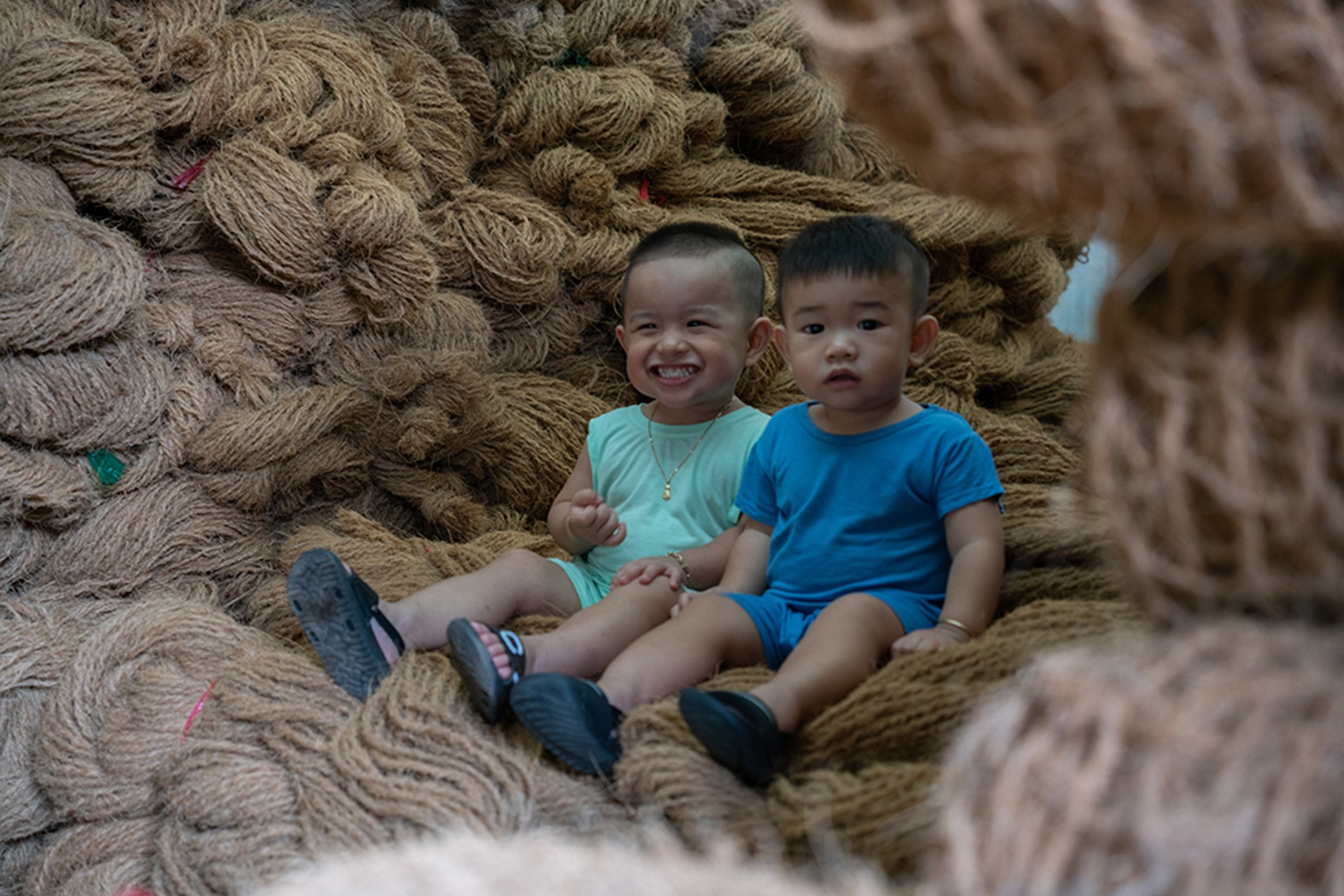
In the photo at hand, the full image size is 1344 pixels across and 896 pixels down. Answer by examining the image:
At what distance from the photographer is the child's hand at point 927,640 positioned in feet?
3.12

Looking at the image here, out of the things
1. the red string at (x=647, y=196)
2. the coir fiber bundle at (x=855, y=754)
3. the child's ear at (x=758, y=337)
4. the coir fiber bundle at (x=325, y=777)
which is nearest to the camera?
the coir fiber bundle at (x=855, y=754)

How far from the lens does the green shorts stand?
4.23 feet

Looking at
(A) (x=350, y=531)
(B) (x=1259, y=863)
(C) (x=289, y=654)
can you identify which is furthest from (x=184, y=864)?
(B) (x=1259, y=863)

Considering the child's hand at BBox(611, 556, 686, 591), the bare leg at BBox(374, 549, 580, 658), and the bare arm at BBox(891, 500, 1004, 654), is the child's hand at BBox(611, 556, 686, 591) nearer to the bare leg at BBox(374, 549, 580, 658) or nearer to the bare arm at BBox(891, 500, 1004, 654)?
the bare leg at BBox(374, 549, 580, 658)

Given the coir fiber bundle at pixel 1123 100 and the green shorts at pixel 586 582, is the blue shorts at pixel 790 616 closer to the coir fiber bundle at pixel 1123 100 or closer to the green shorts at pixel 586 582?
the green shorts at pixel 586 582

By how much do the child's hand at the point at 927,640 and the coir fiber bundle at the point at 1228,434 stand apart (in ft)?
1.48

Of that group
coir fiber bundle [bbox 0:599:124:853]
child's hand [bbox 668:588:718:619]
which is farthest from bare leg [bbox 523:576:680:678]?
coir fiber bundle [bbox 0:599:124:853]

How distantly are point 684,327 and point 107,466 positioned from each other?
0.72 m

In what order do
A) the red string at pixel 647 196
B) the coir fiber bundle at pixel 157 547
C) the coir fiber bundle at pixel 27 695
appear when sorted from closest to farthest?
the coir fiber bundle at pixel 27 695
the coir fiber bundle at pixel 157 547
the red string at pixel 647 196

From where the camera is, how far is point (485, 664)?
3.09 ft

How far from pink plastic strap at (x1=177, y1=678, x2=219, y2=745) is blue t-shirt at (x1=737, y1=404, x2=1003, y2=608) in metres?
0.57

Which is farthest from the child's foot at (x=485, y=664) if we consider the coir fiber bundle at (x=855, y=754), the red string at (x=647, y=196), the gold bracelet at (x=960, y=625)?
the red string at (x=647, y=196)

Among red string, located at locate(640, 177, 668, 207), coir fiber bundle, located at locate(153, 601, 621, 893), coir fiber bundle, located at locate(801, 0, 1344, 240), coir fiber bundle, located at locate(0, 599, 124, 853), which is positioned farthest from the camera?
red string, located at locate(640, 177, 668, 207)

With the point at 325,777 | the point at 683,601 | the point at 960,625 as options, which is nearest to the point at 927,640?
the point at 960,625
